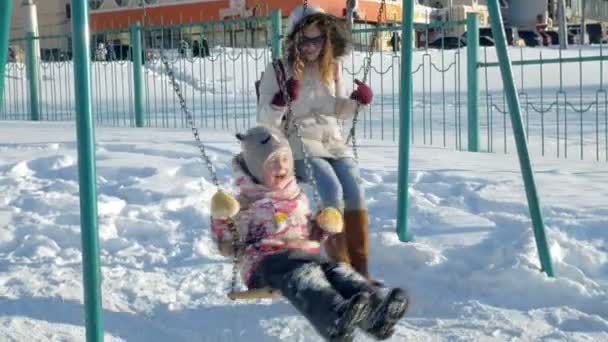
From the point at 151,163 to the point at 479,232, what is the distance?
2572 millimetres

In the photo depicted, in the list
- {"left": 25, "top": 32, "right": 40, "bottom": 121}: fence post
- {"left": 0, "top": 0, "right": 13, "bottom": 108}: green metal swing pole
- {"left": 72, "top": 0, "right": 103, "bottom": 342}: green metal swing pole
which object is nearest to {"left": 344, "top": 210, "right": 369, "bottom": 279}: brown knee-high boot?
{"left": 72, "top": 0, "right": 103, "bottom": 342}: green metal swing pole

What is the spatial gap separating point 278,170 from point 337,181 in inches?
16.9

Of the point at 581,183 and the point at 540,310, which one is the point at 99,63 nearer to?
the point at 581,183

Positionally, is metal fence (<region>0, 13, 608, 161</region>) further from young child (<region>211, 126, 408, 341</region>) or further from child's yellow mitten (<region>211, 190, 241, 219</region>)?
child's yellow mitten (<region>211, 190, 241, 219</region>)

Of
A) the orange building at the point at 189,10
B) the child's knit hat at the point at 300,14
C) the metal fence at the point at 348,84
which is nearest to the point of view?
the child's knit hat at the point at 300,14

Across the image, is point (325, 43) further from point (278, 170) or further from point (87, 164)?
point (87, 164)

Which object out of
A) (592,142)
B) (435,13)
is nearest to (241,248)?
(592,142)

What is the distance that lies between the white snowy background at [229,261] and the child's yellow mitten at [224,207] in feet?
2.29

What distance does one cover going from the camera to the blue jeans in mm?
3896

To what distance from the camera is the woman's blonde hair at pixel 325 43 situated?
13.3 feet

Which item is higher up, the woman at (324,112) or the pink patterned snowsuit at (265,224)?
the woman at (324,112)

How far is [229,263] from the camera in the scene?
4.71 metres

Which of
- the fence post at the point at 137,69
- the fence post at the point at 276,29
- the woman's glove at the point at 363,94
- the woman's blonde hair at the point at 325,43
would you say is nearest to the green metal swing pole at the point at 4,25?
the woman's blonde hair at the point at 325,43

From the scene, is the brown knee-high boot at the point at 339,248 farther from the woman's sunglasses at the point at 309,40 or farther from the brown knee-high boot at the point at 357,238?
the woman's sunglasses at the point at 309,40
